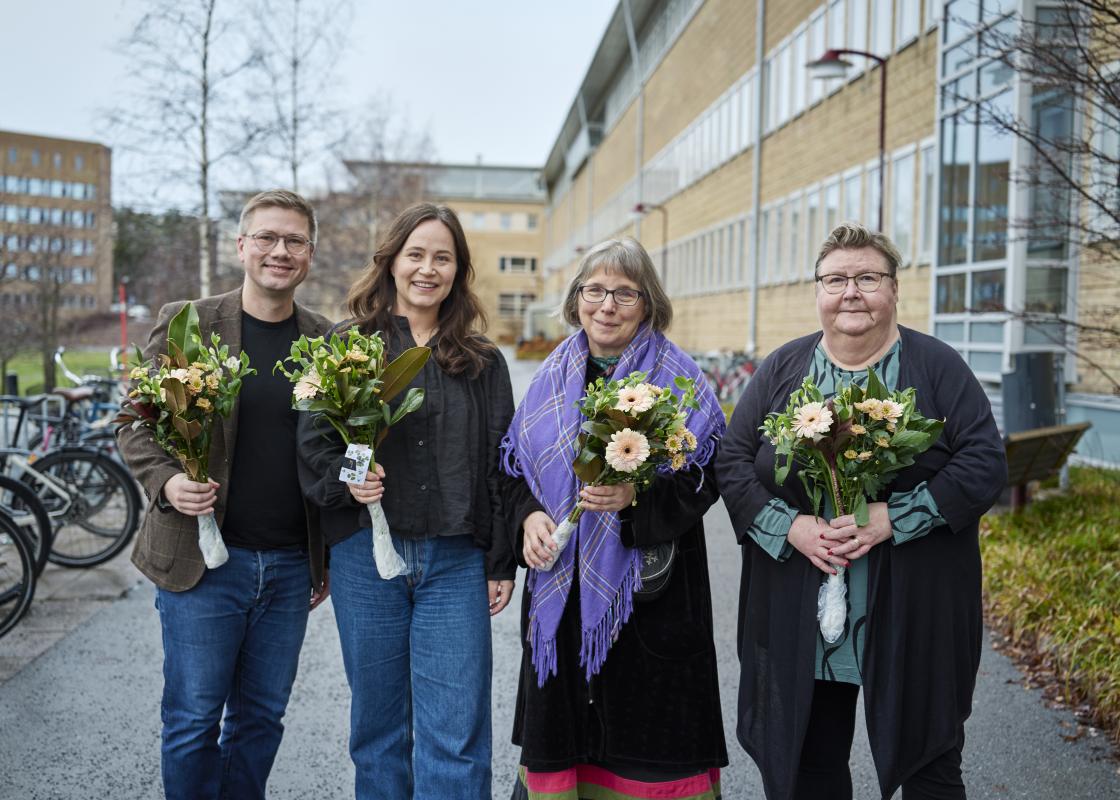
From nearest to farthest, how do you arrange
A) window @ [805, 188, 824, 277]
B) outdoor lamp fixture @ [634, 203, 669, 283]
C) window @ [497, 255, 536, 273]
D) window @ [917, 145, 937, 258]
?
window @ [917, 145, 937, 258]
window @ [805, 188, 824, 277]
outdoor lamp fixture @ [634, 203, 669, 283]
window @ [497, 255, 536, 273]

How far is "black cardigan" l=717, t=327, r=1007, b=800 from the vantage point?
300 centimetres

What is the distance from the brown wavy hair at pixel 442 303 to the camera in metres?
3.48

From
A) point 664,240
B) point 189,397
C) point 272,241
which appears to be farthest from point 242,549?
point 664,240

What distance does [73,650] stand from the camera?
596cm

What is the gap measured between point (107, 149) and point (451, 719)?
536 inches

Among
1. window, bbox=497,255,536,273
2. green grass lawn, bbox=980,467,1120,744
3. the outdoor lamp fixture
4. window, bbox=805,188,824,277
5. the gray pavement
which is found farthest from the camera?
window, bbox=497,255,536,273

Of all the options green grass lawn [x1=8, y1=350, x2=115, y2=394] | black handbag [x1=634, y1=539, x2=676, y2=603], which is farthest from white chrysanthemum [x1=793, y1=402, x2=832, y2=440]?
green grass lawn [x1=8, y1=350, x2=115, y2=394]

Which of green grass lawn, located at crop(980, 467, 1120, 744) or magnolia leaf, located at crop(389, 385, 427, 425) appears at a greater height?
magnolia leaf, located at crop(389, 385, 427, 425)

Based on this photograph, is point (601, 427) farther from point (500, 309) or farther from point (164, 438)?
point (500, 309)

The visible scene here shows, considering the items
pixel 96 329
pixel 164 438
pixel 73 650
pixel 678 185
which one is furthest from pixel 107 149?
pixel 678 185

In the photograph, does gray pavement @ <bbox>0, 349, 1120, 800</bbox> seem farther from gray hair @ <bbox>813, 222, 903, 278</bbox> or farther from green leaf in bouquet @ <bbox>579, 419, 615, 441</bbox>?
gray hair @ <bbox>813, 222, 903, 278</bbox>

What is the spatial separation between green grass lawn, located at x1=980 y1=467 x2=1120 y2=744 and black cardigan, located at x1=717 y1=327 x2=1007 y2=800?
223 centimetres

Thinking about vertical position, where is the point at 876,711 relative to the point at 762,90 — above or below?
below

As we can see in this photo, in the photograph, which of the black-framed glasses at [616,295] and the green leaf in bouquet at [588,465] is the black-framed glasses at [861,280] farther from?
the green leaf in bouquet at [588,465]
